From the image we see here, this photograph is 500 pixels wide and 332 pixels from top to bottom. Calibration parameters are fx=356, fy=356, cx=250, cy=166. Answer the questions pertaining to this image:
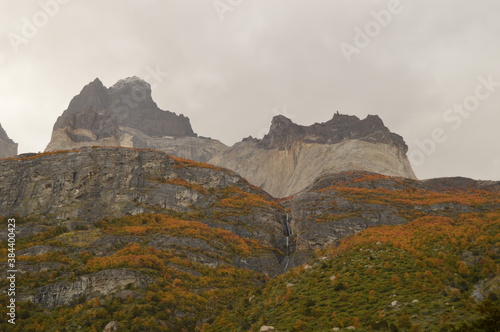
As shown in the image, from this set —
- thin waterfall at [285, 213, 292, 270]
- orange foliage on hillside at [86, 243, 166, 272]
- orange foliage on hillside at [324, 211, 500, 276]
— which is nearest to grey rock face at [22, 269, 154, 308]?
orange foliage on hillside at [86, 243, 166, 272]

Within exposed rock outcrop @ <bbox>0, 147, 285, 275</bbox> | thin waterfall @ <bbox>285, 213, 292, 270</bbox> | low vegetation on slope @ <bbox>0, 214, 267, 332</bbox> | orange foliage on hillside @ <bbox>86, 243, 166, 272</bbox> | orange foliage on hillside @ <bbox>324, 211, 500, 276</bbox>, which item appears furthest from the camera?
exposed rock outcrop @ <bbox>0, 147, 285, 275</bbox>

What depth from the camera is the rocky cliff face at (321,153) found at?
13788 centimetres

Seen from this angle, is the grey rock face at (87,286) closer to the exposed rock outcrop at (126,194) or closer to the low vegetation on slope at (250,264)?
the low vegetation on slope at (250,264)

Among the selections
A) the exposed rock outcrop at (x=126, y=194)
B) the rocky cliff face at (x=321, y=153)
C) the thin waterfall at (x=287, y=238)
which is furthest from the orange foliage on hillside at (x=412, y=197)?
the rocky cliff face at (x=321, y=153)

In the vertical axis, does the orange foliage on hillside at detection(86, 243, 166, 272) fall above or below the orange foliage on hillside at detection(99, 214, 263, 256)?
below

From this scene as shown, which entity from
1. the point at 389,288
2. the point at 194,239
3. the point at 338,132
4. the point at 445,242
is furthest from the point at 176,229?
the point at 338,132

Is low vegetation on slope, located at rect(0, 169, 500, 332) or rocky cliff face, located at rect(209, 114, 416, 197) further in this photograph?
rocky cliff face, located at rect(209, 114, 416, 197)

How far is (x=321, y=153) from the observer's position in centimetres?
15500

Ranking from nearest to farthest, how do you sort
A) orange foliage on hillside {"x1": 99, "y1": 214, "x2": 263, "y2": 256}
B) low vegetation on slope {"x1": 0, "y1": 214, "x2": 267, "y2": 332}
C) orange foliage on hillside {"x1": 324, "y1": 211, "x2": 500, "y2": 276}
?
orange foliage on hillside {"x1": 324, "y1": 211, "x2": 500, "y2": 276} → low vegetation on slope {"x1": 0, "y1": 214, "x2": 267, "y2": 332} → orange foliage on hillside {"x1": 99, "y1": 214, "x2": 263, "y2": 256}

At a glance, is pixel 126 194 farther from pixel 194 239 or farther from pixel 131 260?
pixel 131 260

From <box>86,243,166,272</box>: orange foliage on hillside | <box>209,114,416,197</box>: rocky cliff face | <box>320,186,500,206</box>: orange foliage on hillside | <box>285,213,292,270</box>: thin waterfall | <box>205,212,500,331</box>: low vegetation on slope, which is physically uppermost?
<box>209,114,416,197</box>: rocky cliff face

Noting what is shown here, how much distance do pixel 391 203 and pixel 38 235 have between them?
65274 mm

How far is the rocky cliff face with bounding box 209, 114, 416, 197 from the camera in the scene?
138m

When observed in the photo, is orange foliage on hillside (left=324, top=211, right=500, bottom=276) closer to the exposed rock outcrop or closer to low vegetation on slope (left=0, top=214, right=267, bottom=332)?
low vegetation on slope (left=0, top=214, right=267, bottom=332)
